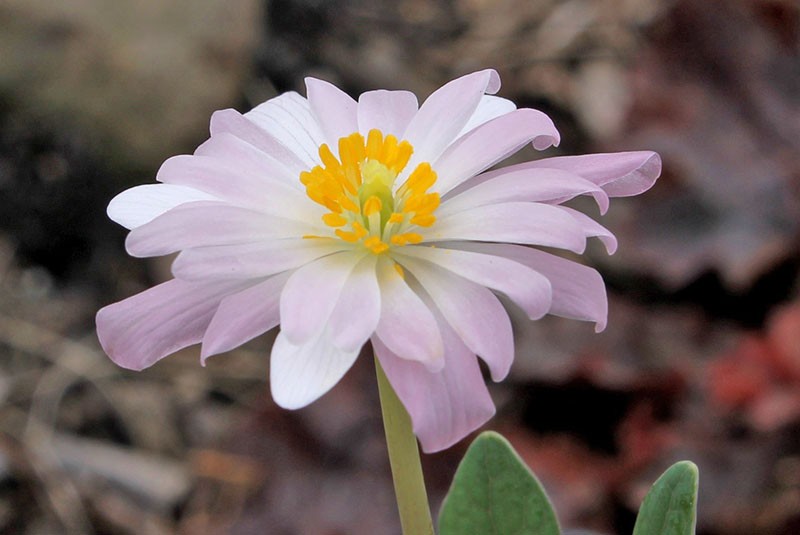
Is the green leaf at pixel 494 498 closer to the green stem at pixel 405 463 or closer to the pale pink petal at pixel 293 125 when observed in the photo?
the green stem at pixel 405 463

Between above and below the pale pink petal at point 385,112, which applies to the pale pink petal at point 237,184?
below

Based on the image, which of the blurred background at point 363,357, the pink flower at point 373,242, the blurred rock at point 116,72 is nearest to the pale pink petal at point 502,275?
the pink flower at point 373,242

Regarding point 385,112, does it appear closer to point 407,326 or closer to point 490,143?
point 490,143

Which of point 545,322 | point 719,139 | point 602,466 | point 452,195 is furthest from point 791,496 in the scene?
point 452,195

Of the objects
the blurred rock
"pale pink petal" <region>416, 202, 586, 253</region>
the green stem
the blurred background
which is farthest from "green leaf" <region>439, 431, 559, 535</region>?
the blurred rock

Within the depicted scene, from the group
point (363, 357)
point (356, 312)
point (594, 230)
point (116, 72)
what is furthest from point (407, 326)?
point (116, 72)

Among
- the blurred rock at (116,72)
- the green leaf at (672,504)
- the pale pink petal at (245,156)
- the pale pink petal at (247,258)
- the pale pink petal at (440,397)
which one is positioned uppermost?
the blurred rock at (116,72)

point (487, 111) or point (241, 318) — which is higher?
point (487, 111)
